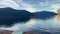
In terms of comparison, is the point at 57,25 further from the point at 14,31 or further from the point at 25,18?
the point at 14,31

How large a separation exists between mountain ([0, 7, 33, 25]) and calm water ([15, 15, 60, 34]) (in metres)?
0.07

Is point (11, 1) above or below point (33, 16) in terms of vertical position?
above

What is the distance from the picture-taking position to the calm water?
1164 mm

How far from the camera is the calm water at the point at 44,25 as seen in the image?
45.8 inches

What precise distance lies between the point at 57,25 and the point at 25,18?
36 cm

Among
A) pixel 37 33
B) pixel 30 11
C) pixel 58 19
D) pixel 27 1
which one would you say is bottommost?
pixel 37 33

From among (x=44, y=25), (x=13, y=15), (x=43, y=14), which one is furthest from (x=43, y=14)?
(x=13, y=15)

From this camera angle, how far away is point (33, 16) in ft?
3.84

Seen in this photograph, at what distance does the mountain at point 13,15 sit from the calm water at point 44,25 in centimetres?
7

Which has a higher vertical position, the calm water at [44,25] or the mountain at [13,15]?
the mountain at [13,15]

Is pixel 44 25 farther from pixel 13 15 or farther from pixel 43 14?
pixel 13 15

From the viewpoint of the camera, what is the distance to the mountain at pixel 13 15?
1.18 m

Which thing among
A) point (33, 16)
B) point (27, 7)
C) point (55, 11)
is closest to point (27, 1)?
point (27, 7)

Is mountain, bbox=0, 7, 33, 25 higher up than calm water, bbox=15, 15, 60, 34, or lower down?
higher up
